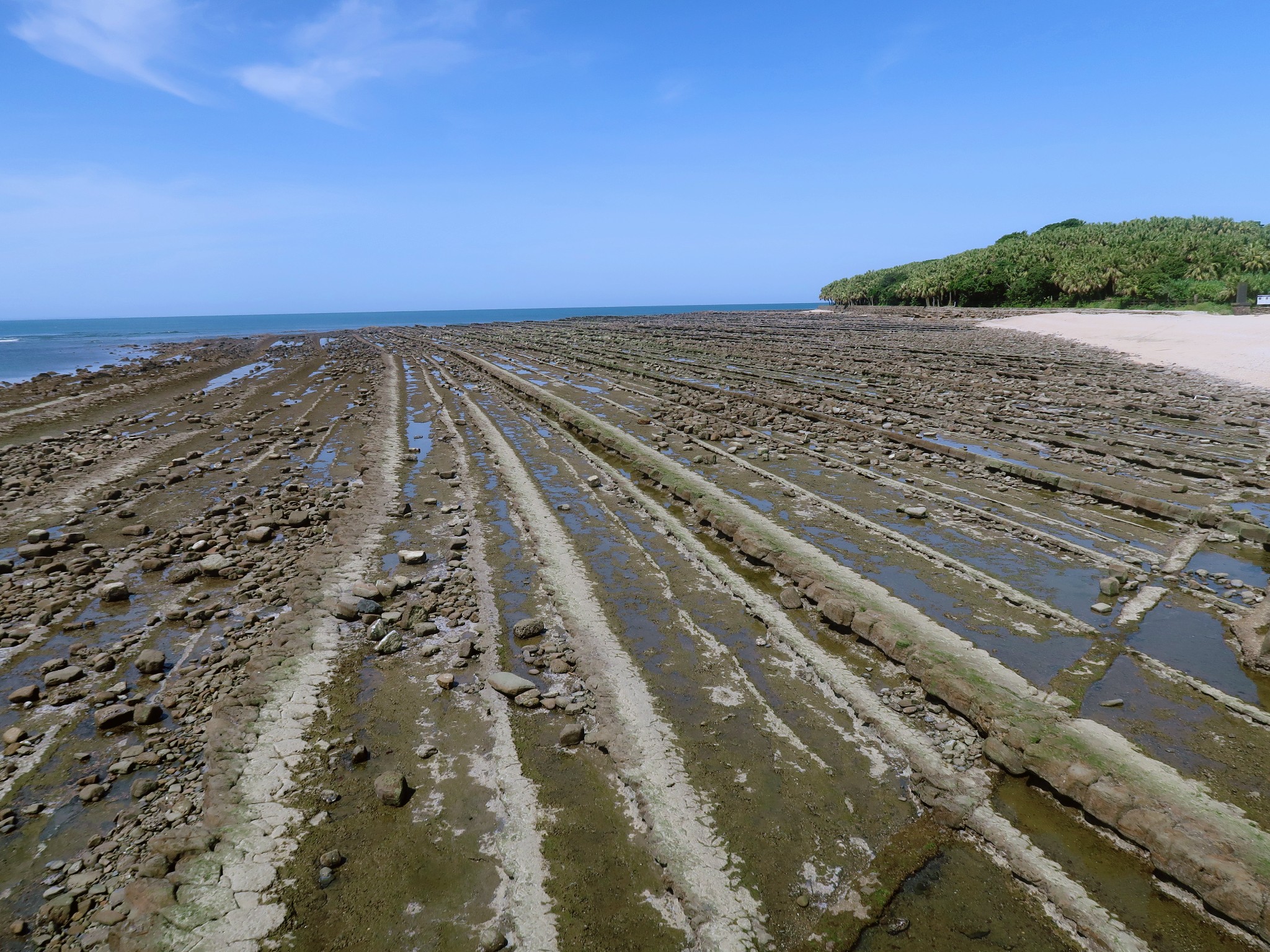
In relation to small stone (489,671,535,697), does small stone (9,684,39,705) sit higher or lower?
higher

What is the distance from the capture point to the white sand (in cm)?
2616

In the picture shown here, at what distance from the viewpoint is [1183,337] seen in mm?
35281

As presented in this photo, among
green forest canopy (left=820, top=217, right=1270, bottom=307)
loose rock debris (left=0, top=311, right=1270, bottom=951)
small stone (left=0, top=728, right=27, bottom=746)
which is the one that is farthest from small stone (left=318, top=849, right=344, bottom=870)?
green forest canopy (left=820, top=217, right=1270, bottom=307)

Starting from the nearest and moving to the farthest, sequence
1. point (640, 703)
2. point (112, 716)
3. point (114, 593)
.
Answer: point (112, 716), point (640, 703), point (114, 593)

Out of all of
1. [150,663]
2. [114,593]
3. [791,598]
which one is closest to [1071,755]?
[791,598]

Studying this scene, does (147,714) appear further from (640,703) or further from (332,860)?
(640,703)

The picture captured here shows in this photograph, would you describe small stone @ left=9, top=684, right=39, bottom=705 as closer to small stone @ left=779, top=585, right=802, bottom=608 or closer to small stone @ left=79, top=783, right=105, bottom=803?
small stone @ left=79, top=783, right=105, bottom=803

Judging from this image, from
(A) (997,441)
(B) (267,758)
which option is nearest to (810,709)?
(B) (267,758)

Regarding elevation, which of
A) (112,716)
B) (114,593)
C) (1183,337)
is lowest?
(112,716)

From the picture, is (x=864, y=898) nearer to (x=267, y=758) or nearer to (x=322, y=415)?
(x=267, y=758)

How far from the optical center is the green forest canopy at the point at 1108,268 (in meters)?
60.4

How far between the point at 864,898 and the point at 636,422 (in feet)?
49.4

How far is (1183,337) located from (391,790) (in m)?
46.5

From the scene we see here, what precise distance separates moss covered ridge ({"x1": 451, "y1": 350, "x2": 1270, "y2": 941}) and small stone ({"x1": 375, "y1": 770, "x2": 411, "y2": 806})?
175 inches
